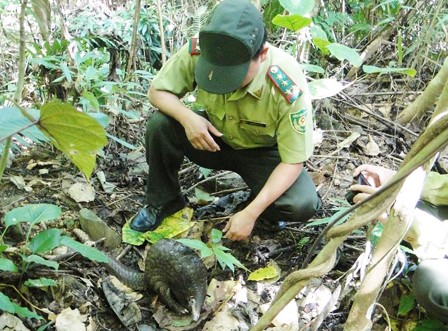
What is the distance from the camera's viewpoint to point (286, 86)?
285 cm

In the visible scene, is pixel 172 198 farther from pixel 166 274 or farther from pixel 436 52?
pixel 436 52

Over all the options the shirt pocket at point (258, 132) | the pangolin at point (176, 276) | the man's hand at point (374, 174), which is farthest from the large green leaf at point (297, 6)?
the pangolin at point (176, 276)

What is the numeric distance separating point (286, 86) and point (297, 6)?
978 mm

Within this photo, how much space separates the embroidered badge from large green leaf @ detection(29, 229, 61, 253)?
4.42 feet

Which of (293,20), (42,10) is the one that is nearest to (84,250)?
(42,10)

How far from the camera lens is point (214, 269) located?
3033mm

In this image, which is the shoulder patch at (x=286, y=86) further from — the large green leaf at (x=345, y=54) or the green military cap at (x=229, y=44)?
the large green leaf at (x=345, y=54)

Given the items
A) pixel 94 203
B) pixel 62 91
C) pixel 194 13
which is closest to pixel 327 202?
pixel 94 203

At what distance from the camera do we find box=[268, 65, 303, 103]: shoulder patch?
283cm

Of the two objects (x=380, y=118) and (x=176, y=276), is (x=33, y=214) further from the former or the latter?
(x=380, y=118)

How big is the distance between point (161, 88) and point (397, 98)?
2662mm

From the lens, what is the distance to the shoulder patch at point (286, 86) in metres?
2.83

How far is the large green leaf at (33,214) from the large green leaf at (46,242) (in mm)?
85

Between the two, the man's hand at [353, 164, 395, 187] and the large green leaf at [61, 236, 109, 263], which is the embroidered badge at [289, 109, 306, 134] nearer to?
the man's hand at [353, 164, 395, 187]
